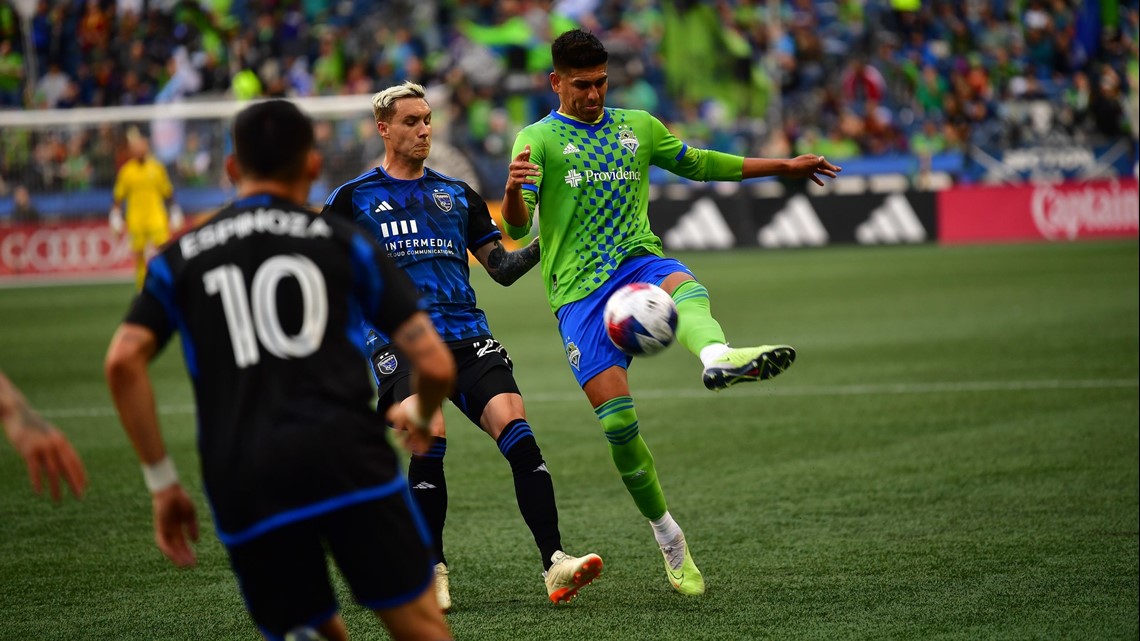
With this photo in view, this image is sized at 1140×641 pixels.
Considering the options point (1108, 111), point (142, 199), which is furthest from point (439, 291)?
point (1108, 111)

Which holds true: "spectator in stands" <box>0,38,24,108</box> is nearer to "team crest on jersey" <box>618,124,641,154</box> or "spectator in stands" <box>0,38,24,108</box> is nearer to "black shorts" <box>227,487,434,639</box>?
"team crest on jersey" <box>618,124,641,154</box>

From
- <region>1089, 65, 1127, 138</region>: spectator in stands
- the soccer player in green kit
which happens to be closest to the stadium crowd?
<region>1089, 65, 1127, 138</region>: spectator in stands

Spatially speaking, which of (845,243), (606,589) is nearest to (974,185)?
(845,243)

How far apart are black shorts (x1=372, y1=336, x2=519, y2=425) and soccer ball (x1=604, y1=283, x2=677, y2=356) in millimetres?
548

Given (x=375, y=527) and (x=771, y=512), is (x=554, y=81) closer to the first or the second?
(x=771, y=512)

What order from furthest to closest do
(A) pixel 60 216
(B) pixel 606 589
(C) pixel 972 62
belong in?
(C) pixel 972 62, (A) pixel 60 216, (B) pixel 606 589

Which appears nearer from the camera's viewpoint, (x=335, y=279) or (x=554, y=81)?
(x=335, y=279)

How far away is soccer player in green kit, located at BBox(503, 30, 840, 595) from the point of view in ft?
19.6

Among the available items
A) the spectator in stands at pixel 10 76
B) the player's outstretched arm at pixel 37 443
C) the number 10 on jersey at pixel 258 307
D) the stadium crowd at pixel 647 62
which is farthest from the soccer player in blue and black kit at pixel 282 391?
the spectator in stands at pixel 10 76

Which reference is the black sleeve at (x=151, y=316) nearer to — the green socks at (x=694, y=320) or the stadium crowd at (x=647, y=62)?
the green socks at (x=694, y=320)

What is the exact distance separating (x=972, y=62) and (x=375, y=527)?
28674 mm

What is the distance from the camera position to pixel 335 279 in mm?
3459

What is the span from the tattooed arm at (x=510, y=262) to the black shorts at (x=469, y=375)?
11.7 inches

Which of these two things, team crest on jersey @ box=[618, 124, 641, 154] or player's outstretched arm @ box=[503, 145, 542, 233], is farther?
team crest on jersey @ box=[618, 124, 641, 154]
